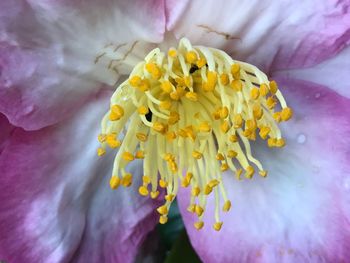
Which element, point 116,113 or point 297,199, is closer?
point 116,113

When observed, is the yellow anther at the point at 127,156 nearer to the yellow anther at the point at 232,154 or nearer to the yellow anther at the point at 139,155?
the yellow anther at the point at 139,155

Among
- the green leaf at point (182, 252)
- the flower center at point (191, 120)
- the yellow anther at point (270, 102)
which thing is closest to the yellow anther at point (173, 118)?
the flower center at point (191, 120)

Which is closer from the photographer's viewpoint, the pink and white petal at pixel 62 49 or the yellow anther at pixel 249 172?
the pink and white petal at pixel 62 49

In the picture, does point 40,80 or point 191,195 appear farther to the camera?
point 191,195

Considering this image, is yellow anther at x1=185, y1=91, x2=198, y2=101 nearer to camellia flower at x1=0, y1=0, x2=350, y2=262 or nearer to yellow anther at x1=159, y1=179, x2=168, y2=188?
camellia flower at x1=0, y1=0, x2=350, y2=262

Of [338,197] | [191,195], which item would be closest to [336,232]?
[338,197]

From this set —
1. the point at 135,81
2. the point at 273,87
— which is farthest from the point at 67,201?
the point at 273,87

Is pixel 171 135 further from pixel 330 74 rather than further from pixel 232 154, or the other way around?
pixel 330 74

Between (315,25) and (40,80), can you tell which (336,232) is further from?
(40,80)
